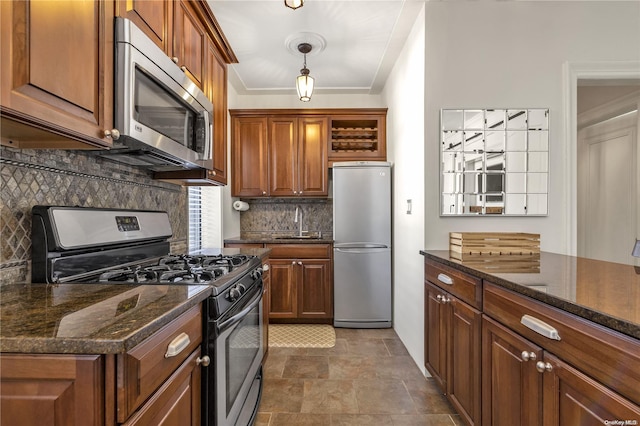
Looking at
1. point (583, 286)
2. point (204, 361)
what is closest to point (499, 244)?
point (583, 286)

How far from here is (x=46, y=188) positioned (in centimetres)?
125

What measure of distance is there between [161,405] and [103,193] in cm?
115

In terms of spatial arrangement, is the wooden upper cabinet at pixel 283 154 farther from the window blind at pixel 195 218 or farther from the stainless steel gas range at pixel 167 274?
the stainless steel gas range at pixel 167 274

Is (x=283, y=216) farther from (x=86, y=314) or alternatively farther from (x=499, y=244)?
(x=86, y=314)

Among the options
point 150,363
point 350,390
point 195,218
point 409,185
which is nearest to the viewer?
point 150,363

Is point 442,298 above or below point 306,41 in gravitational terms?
below

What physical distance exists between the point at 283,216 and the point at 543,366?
10.6 feet

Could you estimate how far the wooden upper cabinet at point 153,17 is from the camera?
1.21 m

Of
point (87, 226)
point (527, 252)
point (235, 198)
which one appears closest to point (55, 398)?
point (87, 226)

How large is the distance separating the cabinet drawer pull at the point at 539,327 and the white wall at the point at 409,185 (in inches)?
48.4

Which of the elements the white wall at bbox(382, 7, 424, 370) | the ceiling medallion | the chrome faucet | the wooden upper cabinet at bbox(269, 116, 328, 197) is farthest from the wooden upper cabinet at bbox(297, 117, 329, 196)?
the ceiling medallion

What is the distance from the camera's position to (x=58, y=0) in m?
0.92

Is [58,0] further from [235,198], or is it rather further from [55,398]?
[235,198]

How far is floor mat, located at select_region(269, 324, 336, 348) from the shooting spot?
9.45ft
